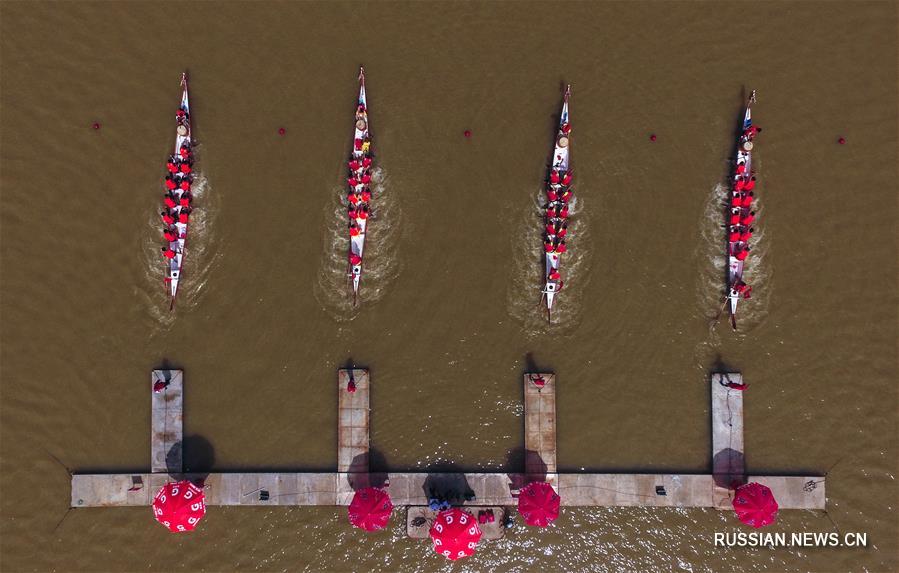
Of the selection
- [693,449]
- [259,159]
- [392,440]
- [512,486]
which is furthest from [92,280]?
[693,449]

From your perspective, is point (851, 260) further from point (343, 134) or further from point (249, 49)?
point (249, 49)

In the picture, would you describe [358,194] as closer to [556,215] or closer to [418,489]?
[556,215]

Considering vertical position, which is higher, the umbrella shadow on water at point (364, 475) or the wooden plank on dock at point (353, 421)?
the wooden plank on dock at point (353, 421)

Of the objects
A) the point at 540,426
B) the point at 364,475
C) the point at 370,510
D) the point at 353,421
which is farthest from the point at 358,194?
the point at 370,510

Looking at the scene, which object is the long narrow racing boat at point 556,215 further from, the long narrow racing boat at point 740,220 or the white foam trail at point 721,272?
the long narrow racing boat at point 740,220

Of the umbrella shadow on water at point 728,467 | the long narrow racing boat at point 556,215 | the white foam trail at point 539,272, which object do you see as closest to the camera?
the umbrella shadow on water at point 728,467

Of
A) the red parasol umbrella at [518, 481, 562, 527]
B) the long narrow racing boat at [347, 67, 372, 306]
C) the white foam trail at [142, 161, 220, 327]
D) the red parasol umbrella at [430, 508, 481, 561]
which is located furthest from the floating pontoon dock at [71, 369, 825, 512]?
the long narrow racing boat at [347, 67, 372, 306]

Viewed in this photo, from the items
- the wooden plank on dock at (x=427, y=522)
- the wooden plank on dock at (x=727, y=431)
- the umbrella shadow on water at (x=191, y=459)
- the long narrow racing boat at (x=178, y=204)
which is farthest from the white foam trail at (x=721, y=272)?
the long narrow racing boat at (x=178, y=204)

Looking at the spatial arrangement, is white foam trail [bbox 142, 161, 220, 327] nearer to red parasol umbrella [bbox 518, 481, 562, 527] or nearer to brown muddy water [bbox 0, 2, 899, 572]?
brown muddy water [bbox 0, 2, 899, 572]
